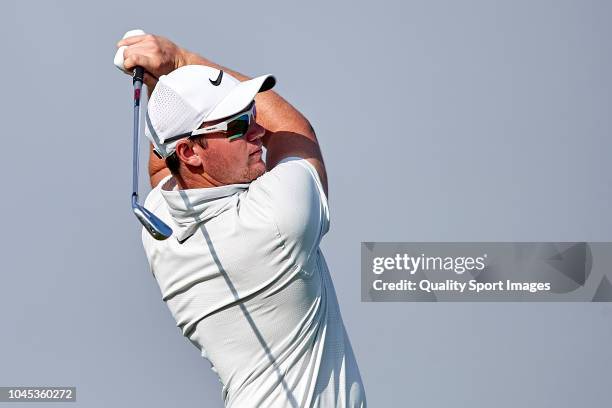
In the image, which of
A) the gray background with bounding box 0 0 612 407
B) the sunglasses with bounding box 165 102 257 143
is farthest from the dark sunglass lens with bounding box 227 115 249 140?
the gray background with bounding box 0 0 612 407

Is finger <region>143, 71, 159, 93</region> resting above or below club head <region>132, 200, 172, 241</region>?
above

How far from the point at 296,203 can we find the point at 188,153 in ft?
0.44

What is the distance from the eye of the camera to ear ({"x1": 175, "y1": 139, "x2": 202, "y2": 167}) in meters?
1.00

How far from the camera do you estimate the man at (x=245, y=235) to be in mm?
983

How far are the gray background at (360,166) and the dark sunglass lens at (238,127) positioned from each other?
1.11m

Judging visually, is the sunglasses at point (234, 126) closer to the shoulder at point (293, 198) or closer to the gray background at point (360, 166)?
the shoulder at point (293, 198)

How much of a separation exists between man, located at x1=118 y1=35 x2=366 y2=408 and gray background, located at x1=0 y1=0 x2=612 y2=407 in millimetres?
996

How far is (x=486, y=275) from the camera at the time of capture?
6.95ft

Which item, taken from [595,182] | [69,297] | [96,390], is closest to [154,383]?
[96,390]

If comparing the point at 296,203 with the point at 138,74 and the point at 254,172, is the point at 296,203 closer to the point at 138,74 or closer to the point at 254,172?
the point at 254,172

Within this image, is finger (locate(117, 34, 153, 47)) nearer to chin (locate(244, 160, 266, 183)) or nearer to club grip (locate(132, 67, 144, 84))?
club grip (locate(132, 67, 144, 84))

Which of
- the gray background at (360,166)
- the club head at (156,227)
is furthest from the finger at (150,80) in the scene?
the gray background at (360,166)

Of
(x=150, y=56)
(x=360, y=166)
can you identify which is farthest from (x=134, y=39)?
(x=360, y=166)

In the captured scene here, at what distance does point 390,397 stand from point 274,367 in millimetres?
1127
